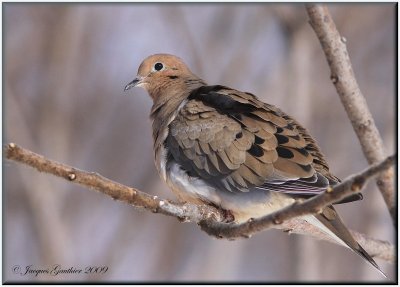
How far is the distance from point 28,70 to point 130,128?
3.65 ft

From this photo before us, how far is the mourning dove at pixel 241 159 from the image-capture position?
2686 mm

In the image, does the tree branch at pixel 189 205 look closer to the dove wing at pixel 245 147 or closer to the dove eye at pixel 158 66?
the dove wing at pixel 245 147

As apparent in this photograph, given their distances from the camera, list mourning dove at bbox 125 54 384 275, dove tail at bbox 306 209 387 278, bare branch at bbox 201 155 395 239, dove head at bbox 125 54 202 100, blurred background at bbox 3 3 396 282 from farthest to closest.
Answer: blurred background at bbox 3 3 396 282 → dove head at bbox 125 54 202 100 → mourning dove at bbox 125 54 384 275 → dove tail at bbox 306 209 387 278 → bare branch at bbox 201 155 395 239

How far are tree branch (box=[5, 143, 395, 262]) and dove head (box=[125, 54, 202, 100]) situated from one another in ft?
4.99

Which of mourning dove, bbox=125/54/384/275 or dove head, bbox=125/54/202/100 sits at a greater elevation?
dove head, bbox=125/54/202/100

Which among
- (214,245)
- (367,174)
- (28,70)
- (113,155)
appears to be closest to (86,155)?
(113,155)

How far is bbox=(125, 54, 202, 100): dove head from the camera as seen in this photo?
3.84 m

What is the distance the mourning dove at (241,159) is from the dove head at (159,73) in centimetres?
64

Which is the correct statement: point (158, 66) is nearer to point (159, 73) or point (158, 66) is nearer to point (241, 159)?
point (159, 73)

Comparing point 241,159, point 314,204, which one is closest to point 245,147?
point 241,159

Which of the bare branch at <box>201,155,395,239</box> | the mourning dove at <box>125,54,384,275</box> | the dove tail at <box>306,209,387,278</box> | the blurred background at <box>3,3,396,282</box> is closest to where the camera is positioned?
the bare branch at <box>201,155,395,239</box>

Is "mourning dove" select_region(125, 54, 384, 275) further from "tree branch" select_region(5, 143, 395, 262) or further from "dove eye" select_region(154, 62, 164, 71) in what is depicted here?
"dove eye" select_region(154, 62, 164, 71)

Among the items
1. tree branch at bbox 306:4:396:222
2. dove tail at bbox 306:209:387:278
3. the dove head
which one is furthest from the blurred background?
tree branch at bbox 306:4:396:222

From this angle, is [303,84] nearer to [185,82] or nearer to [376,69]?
[185,82]
